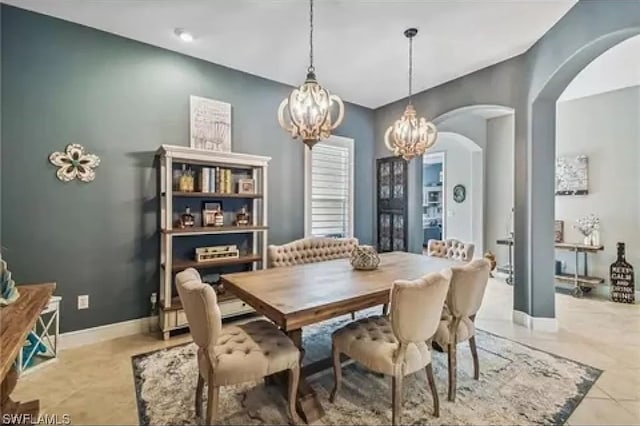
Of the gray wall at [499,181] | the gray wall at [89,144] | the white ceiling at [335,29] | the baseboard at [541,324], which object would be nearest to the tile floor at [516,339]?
the baseboard at [541,324]

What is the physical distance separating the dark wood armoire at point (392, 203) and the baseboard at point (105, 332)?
361cm

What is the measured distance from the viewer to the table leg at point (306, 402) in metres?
2.04

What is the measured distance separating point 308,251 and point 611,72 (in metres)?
4.58

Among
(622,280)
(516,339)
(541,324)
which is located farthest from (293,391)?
(622,280)

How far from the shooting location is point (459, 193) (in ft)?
23.5

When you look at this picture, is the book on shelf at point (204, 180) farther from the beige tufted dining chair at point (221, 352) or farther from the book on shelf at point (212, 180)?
the beige tufted dining chair at point (221, 352)

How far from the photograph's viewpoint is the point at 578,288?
4.98m

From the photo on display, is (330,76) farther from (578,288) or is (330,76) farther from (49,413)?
(578,288)

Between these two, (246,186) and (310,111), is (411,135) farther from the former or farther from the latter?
(246,186)

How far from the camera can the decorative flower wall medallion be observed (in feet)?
10.0

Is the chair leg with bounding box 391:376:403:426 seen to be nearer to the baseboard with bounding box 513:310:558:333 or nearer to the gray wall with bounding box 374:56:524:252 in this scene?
the baseboard with bounding box 513:310:558:333

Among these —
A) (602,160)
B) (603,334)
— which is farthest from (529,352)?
(602,160)

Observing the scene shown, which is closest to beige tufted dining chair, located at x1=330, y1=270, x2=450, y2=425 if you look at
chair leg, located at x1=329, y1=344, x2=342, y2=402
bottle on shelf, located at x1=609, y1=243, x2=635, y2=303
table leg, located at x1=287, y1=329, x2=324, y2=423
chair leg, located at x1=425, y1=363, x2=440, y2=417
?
chair leg, located at x1=425, y1=363, x2=440, y2=417

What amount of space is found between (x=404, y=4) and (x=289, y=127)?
1.50m
